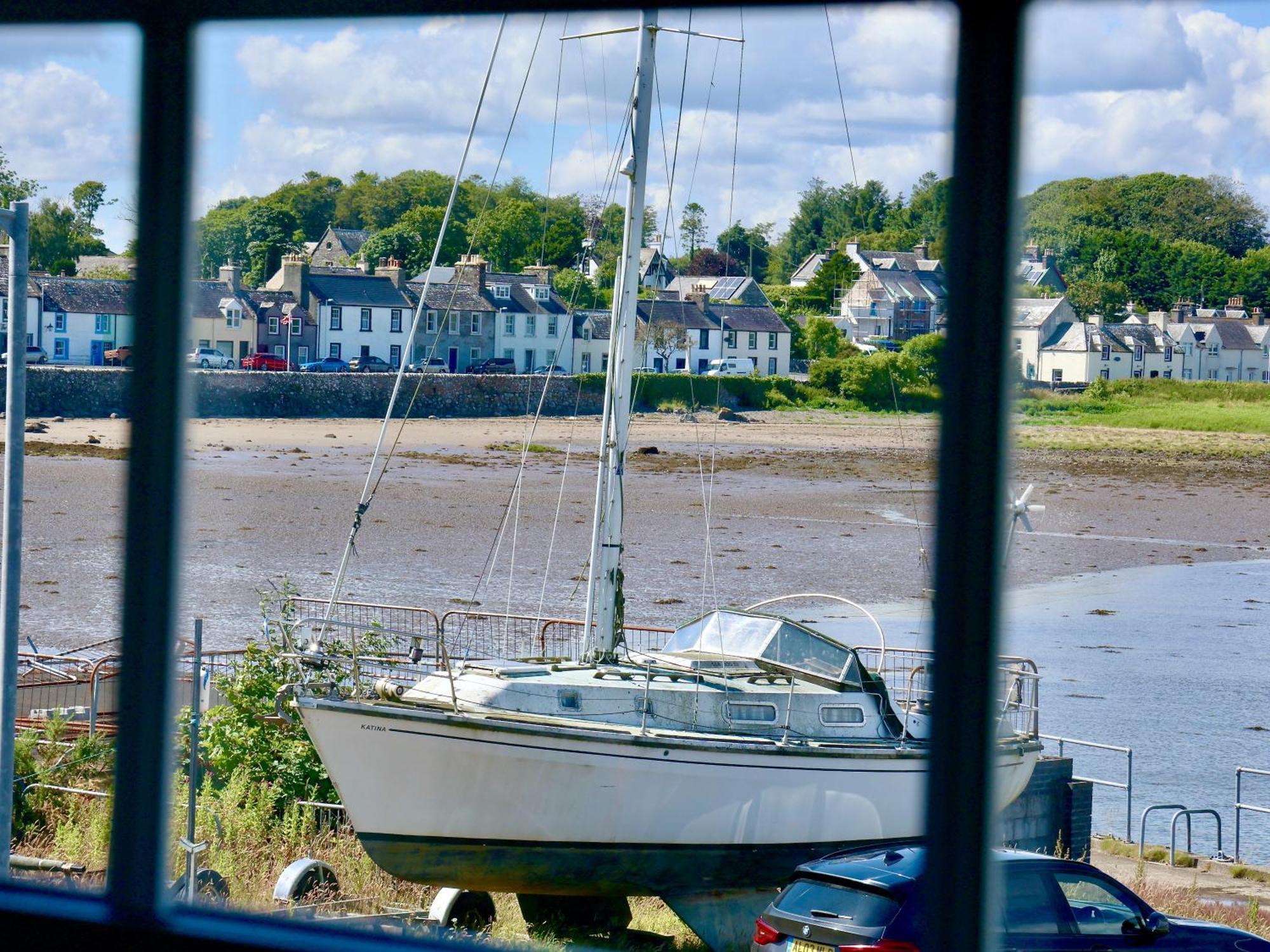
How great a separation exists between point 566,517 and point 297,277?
2344 cm

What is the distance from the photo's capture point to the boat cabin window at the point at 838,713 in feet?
31.7

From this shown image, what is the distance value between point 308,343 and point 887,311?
818 inches

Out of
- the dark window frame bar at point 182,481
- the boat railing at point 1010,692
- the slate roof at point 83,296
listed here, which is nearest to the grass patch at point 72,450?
the slate roof at point 83,296

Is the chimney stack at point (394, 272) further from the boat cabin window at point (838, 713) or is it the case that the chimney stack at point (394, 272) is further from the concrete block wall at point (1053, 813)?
the boat cabin window at point (838, 713)

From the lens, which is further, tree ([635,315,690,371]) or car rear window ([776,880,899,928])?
tree ([635,315,690,371])

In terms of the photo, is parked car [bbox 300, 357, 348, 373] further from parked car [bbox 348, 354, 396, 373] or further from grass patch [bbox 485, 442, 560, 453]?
grass patch [bbox 485, 442, 560, 453]

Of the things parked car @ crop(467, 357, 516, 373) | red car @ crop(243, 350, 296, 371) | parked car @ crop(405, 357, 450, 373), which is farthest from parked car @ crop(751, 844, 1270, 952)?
parked car @ crop(467, 357, 516, 373)

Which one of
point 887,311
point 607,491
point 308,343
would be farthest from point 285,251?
point 607,491

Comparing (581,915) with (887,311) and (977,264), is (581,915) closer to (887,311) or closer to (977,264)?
(977,264)

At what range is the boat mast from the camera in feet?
34.1

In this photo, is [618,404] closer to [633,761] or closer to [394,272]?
[633,761]

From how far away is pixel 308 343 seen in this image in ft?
169

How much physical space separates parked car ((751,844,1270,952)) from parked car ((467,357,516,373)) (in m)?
→ 48.9

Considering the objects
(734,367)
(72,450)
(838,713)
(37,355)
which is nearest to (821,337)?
(734,367)
